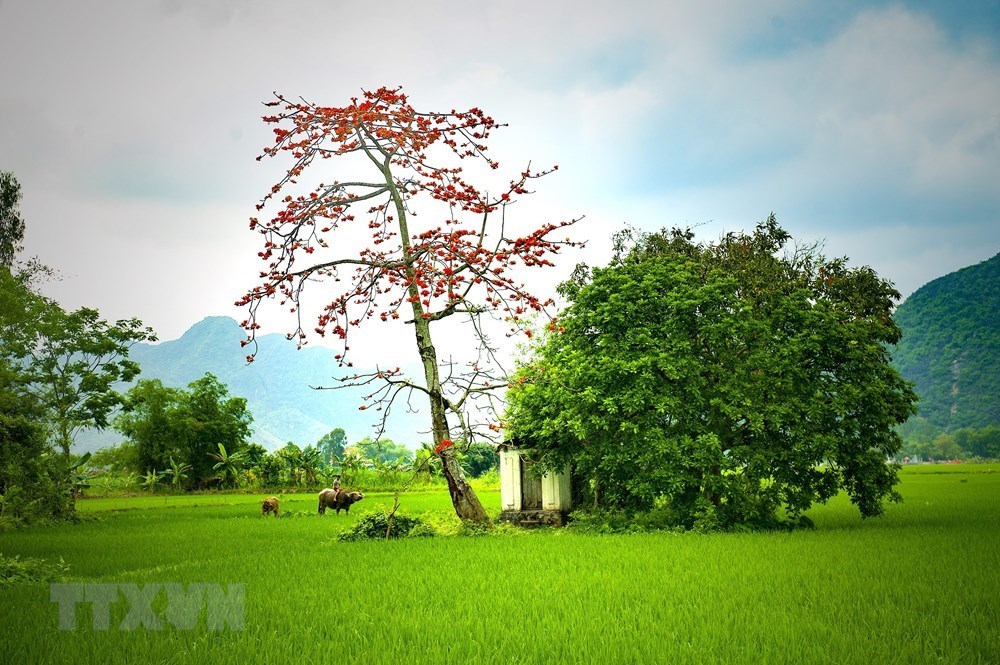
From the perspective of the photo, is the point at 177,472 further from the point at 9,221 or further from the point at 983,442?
the point at 983,442

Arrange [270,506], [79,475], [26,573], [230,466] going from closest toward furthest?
1. [26,573]
2. [270,506]
3. [79,475]
4. [230,466]

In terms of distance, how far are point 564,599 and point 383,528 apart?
8.46 meters

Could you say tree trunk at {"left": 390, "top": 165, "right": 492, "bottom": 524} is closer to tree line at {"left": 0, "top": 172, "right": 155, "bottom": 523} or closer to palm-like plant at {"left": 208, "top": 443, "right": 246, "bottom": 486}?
tree line at {"left": 0, "top": 172, "right": 155, "bottom": 523}

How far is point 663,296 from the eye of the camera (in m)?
17.4

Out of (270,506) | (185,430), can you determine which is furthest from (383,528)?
(185,430)

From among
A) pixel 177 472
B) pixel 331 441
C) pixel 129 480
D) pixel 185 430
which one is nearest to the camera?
pixel 177 472

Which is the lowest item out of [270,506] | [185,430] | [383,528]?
[270,506]

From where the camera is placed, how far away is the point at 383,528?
16.0m

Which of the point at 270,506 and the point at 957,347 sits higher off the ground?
the point at 957,347

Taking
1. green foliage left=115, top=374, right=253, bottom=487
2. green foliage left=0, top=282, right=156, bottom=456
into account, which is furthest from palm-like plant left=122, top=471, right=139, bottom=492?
green foliage left=0, top=282, right=156, bottom=456

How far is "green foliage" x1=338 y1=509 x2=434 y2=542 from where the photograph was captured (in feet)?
51.7

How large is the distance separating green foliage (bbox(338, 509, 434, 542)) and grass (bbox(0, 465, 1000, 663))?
642mm

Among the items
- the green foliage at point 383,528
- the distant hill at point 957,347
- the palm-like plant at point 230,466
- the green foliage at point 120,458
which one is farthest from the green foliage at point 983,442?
the green foliage at point 383,528

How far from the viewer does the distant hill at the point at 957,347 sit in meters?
89.3
